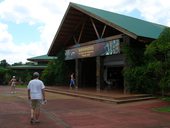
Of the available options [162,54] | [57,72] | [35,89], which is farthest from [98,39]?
[35,89]

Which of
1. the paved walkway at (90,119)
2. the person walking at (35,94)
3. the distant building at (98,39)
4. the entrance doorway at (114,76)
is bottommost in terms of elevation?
the paved walkway at (90,119)

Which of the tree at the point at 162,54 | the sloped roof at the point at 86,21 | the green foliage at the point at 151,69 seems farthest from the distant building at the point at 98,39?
the tree at the point at 162,54

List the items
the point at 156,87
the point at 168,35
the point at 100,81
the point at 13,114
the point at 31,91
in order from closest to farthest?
the point at 31,91, the point at 13,114, the point at 168,35, the point at 156,87, the point at 100,81

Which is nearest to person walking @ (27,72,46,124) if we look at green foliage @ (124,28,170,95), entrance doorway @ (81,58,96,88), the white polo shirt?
the white polo shirt

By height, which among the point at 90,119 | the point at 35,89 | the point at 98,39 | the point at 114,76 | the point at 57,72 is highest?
the point at 98,39

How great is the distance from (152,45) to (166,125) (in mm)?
7132

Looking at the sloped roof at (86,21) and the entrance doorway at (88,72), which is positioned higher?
the sloped roof at (86,21)

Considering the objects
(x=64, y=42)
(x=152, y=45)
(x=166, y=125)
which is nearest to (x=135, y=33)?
(x=152, y=45)

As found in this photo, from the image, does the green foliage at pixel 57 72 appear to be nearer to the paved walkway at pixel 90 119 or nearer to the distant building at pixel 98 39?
the distant building at pixel 98 39

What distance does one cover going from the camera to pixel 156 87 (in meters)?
19.1

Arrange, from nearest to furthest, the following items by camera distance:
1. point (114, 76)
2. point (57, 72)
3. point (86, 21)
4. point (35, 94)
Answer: point (35, 94), point (86, 21), point (114, 76), point (57, 72)

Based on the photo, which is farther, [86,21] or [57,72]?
[57,72]

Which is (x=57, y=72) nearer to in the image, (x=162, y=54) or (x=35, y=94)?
(x=162, y=54)

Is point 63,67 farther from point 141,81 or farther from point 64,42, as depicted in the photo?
point 141,81
